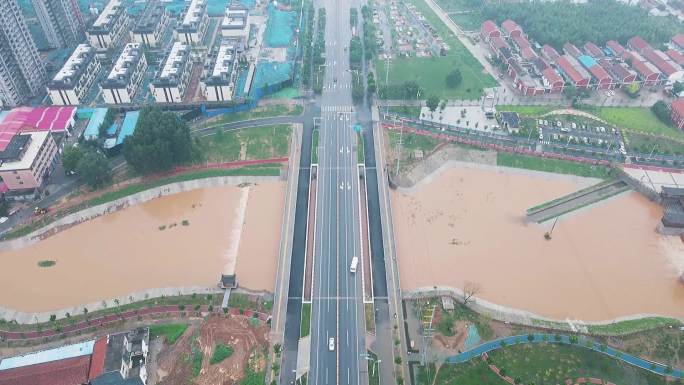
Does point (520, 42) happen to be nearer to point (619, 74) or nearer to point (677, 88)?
point (619, 74)

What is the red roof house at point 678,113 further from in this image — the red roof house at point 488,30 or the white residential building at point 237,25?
the white residential building at point 237,25

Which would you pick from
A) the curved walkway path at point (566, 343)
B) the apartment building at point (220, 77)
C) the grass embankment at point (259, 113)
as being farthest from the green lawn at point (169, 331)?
the apartment building at point (220, 77)

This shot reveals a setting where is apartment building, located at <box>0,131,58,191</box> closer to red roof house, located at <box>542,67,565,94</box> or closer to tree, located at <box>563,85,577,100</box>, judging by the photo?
red roof house, located at <box>542,67,565,94</box>

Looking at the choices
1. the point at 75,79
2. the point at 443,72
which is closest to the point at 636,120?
the point at 443,72

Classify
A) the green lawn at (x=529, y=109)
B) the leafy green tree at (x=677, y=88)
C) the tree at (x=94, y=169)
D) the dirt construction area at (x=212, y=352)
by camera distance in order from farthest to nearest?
the leafy green tree at (x=677, y=88)
the green lawn at (x=529, y=109)
the tree at (x=94, y=169)
the dirt construction area at (x=212, y=352)

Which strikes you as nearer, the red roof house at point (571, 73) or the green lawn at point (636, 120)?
the green lawn at point (636, 120)
